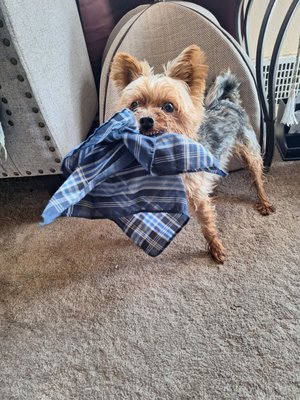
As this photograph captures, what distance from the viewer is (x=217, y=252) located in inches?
46.4

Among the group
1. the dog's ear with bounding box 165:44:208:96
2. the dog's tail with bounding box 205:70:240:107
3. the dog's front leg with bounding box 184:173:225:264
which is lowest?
the dog's front leg with bounding box 184:173:225:264

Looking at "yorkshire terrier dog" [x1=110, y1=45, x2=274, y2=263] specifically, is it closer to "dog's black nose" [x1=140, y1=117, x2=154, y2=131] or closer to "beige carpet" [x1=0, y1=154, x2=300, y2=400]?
"dog's black nose" [x1=140, y1=117, x2=154, y2=131]

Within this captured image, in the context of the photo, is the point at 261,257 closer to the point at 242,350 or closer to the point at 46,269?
the point at 242,350

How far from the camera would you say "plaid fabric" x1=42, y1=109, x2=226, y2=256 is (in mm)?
816

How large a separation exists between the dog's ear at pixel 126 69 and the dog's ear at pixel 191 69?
8 cm

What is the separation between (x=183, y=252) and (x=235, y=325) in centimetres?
32

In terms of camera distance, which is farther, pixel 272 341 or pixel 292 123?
pixel 292 123

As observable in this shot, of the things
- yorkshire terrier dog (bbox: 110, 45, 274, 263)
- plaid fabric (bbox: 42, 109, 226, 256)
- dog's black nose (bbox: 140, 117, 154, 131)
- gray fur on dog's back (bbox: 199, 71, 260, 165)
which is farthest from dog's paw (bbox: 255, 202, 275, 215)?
dog's black nose (bbox: 140, 117, 154, 131)

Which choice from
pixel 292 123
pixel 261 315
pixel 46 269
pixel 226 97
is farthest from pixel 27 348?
pixel 292 123

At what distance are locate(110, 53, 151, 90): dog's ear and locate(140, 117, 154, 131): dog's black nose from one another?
0.21 meters

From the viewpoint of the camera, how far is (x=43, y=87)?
3.61 feet

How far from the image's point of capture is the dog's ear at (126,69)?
1074mm

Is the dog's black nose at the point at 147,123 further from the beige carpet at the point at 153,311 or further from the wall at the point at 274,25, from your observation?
the wall at the point at 274,25

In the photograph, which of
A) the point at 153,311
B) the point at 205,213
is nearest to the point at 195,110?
the point at 205,213
